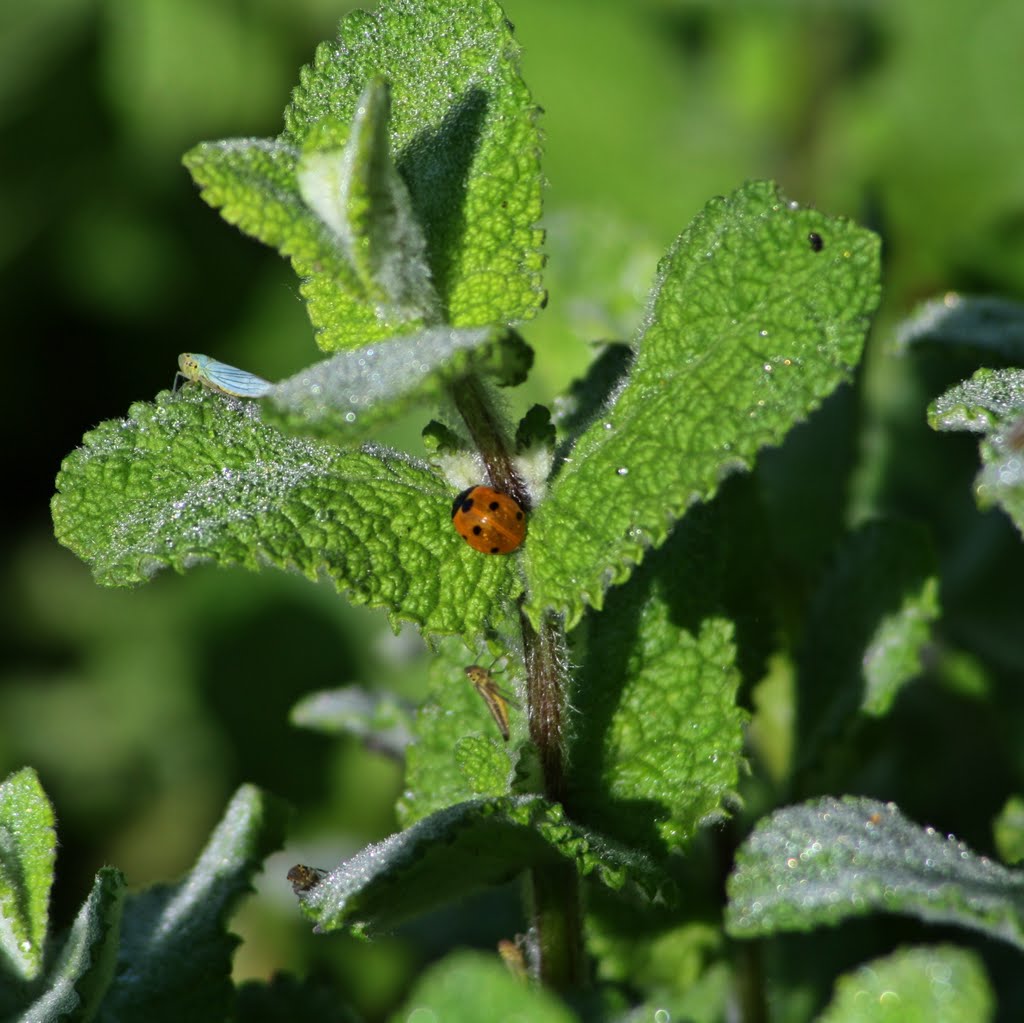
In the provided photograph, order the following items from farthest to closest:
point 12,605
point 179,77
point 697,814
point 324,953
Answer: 1. point 179,77
2. point 12,605
3. point 324,953
4. point 697,814

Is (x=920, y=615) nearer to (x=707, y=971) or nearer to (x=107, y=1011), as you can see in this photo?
(x=707, y=971)

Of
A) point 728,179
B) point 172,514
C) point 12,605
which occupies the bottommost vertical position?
point 172,514

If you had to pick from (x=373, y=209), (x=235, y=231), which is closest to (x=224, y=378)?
(x=373, y=209)

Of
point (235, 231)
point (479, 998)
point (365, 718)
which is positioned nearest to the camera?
point (479, 998)

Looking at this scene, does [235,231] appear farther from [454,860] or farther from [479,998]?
[479,998]

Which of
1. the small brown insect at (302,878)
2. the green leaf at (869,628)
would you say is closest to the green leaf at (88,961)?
the small brown insect at (302,878)

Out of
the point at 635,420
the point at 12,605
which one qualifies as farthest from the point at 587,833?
the point at 12,605
